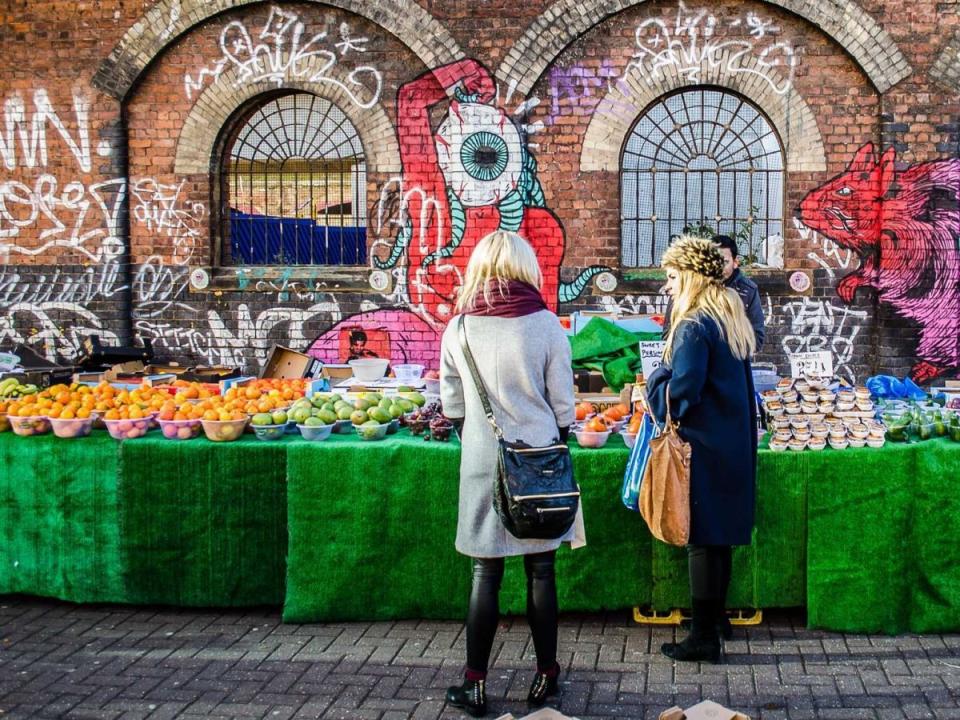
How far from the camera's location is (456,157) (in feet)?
34.1

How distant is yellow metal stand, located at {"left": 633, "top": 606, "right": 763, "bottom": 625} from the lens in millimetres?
5488

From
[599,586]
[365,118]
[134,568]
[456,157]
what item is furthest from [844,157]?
[134,568]

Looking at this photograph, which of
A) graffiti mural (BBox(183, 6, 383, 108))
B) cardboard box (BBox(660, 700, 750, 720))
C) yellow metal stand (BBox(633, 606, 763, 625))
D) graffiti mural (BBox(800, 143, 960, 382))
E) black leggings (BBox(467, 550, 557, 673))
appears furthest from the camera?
graffiti mural (BBox(183, 6, 383, 108))

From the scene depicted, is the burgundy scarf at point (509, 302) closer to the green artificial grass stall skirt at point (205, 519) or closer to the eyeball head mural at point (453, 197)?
the green artificial grass stall skirt at point (205, 519)

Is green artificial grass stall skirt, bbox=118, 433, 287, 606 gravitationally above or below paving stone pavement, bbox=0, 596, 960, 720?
above

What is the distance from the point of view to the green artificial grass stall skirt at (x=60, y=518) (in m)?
5.75

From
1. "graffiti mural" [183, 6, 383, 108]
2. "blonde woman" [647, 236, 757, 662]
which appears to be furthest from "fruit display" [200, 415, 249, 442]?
"graffiti mural" [183, 6, 383, 108]

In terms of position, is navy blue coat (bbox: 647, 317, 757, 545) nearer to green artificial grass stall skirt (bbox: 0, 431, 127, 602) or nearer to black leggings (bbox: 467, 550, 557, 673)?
black leggings (bbox: 467, 550, 557, 673)

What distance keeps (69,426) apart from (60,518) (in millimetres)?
520

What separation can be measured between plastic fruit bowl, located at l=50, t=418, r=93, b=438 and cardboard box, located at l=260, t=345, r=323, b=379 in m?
2.62

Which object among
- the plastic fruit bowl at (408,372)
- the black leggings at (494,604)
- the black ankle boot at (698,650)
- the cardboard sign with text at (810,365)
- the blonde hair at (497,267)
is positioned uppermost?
the blonde hair at (497,267)

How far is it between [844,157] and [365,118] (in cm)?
481

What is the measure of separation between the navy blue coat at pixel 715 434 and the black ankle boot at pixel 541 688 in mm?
951

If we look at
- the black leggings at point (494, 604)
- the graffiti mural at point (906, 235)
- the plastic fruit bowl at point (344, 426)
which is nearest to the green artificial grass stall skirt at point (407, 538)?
the plastic fruit bowl at point (344, 426)
